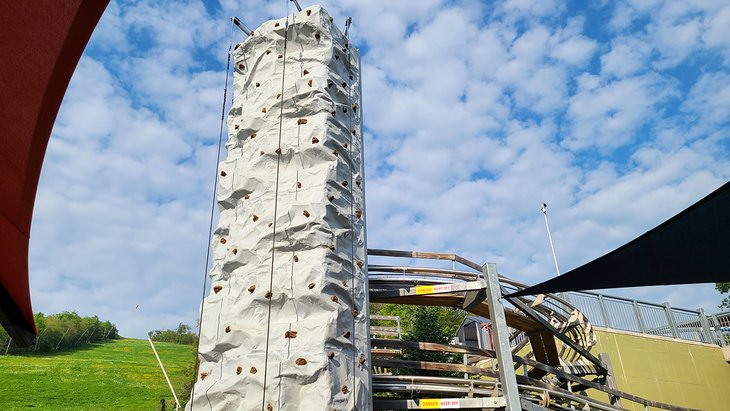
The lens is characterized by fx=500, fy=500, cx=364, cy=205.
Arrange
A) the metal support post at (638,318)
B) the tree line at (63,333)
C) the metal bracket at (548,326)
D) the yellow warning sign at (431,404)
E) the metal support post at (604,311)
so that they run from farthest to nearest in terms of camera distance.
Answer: the tree line at (63,333) → the metal support post at (638,318) → the metal support post at (604,311) → the metal bracket at (548,326) → the yellow warning sign at (431,404)

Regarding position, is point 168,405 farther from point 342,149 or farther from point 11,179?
point 11,179

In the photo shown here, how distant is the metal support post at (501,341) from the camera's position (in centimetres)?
743

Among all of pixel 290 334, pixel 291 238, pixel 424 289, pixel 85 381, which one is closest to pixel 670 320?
pixel 424 289

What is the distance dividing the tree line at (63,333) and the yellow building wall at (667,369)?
37657 mm

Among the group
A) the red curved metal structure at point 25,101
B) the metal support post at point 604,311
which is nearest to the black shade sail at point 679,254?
the red curved metal structure at point 25,101

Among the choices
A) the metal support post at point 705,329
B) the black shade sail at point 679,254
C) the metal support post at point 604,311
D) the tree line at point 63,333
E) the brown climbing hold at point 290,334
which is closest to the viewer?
the black shade sail at point 679,254

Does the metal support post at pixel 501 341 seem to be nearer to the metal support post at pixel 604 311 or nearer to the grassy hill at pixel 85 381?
the metal support post at pixel 604 311

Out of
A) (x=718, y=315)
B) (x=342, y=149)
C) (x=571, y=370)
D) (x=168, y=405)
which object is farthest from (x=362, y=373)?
(x=168, y=405)

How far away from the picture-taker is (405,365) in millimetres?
8367

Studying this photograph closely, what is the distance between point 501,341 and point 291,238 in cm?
362

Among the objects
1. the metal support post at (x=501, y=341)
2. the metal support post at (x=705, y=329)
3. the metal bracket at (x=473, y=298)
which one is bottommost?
the metal support post at (x=501, y=341)

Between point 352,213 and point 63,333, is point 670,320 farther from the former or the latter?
point 63,333

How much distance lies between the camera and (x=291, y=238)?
25.4 ft

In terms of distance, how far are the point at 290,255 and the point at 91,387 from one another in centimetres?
2886
